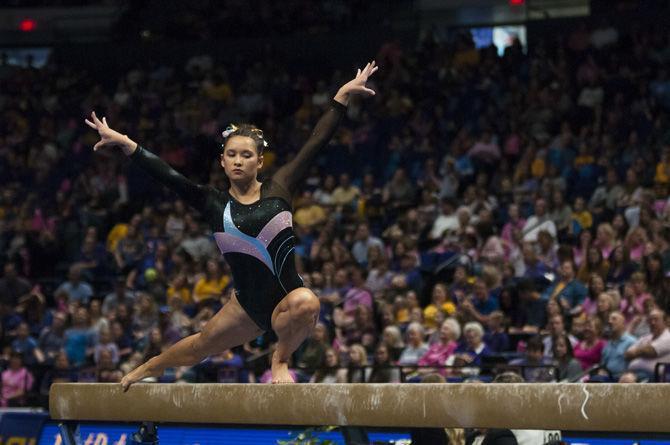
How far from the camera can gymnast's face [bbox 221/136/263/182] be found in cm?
529

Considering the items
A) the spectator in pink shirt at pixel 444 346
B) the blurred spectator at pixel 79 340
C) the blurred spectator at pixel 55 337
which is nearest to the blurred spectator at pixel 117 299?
the blurred spectator at pixel 79 340

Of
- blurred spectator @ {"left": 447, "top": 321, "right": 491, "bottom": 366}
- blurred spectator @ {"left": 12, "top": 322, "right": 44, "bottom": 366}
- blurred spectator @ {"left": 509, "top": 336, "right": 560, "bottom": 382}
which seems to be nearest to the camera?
blurred spectator @ {"left": 509, "top": 336, "right": 560, "bottom": 382}

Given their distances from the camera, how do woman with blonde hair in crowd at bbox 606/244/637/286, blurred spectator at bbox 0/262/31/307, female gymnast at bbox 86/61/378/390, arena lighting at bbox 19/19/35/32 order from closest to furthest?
female gymnast at bbox 86/61/378/390 < woman with blonde hair in crowd at bbox 606/244/637/286 < blurred spectator at bbox 0/262/31/307 < arena lighting at bbox 19/19/35/32

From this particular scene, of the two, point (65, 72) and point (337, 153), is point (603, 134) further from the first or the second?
point (65, 72)

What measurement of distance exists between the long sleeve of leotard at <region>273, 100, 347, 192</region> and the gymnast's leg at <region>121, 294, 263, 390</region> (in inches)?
23.5

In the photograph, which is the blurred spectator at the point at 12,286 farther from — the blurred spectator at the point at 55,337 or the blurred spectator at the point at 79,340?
the blurred spectator at the point at 79,340

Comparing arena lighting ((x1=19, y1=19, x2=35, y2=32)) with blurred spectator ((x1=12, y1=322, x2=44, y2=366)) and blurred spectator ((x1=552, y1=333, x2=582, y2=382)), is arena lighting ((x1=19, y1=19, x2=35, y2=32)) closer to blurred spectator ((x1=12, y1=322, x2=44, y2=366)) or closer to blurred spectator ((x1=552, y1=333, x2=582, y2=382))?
blurred spectator ((x1=12, y1=322, x2=44, y2=366))

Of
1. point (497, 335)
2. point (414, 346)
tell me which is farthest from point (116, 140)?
point (497, 335)

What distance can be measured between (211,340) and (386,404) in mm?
1224

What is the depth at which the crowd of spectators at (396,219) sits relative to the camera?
34.4 ft

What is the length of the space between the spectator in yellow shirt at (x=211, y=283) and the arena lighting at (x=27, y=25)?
34.7 ft

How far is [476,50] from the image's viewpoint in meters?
16.2

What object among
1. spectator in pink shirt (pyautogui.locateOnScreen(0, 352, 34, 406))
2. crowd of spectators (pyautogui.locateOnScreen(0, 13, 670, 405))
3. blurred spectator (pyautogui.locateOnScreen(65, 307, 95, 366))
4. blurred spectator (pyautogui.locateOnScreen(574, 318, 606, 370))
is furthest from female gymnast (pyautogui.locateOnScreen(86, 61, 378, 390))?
blurred spectator (pyautogui.locateOnScreen(65, 307, 95, 366))

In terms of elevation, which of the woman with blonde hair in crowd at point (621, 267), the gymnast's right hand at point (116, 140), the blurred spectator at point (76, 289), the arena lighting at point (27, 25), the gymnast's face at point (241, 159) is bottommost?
the gymnast's face at point (241, 159)
